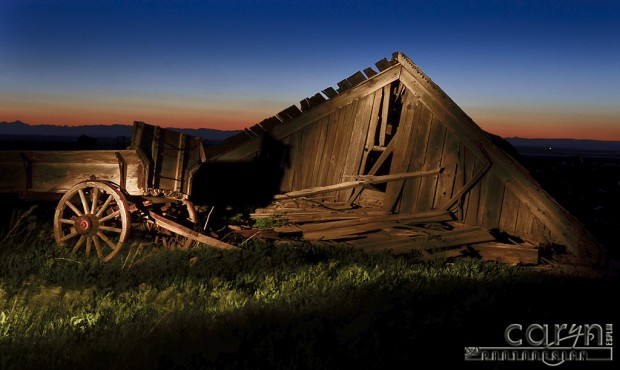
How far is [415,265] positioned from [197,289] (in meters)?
3.45

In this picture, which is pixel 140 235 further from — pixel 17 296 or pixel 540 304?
pixel 540 304

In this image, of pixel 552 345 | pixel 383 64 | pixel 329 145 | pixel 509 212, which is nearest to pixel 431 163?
pixel 509 212

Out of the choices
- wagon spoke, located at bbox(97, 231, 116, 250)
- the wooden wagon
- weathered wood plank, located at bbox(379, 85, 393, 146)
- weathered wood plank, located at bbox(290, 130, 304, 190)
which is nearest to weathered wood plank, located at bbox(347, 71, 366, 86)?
weathered wood plank, located at bbox(379, 85, 393, 146)

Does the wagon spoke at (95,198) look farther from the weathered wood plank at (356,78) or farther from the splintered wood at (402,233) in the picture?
the weathered wood plank at (356,78)

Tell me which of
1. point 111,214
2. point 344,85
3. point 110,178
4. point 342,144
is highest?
point 344,85

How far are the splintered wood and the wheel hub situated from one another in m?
3.06

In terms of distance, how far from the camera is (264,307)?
18.2ft

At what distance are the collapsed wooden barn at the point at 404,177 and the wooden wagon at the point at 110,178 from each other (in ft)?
7.72

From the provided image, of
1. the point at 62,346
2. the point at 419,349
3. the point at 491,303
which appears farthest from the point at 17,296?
the point at 491,303

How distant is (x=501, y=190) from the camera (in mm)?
9266

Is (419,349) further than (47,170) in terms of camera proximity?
No

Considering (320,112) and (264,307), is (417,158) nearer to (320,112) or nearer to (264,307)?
(320,112)

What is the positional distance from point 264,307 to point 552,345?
117 inches

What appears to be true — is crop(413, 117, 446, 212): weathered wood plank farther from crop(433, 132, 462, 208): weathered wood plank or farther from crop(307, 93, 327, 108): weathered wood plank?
crop(307, 93, 327, 108): weathered wood plank
